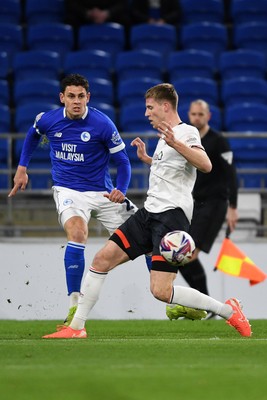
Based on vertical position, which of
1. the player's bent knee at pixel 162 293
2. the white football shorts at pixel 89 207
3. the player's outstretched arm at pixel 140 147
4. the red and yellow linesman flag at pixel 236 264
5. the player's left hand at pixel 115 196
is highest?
the player's outstretched arm at pixel 140 147

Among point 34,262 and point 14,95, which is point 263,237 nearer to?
point 34,262

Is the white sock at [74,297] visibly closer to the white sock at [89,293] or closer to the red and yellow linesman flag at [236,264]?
the white sock at [89,293]

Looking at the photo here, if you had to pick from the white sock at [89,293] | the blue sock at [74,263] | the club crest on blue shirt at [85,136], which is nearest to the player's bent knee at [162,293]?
the white sock at [89,293]

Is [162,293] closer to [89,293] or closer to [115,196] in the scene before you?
[89,293]

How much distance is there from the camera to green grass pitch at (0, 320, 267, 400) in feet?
18.0

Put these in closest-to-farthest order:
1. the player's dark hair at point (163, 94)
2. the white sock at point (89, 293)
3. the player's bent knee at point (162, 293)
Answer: the player's bent knee at point (162, 293) → the player's dark hair at point (163, 94) → the white sock at point (89, 293)

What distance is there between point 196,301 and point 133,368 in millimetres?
2310

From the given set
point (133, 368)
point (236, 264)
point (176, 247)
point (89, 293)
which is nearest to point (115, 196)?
point (89, 293)

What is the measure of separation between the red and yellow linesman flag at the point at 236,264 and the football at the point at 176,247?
4.04 metres

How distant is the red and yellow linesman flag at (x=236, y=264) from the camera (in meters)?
12.2

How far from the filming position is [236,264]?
1219 cm

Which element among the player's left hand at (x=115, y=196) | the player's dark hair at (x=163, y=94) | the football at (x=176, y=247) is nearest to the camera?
the football at (x=176, y=247)

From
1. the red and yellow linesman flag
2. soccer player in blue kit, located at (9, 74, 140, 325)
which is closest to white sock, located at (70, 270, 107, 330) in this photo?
soccer player in blue kit, located at (9, 74, 140, 325)

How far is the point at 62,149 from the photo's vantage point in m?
9.80
